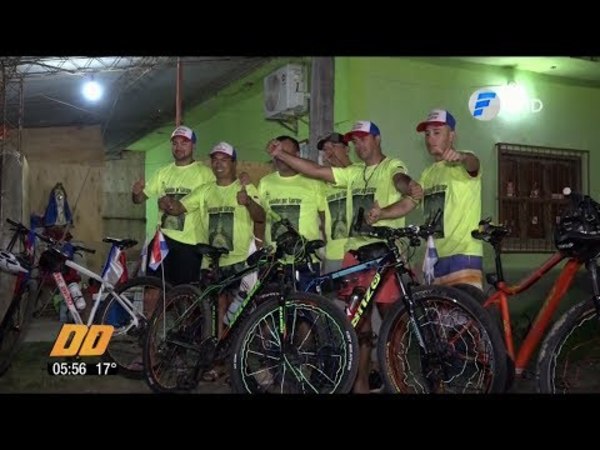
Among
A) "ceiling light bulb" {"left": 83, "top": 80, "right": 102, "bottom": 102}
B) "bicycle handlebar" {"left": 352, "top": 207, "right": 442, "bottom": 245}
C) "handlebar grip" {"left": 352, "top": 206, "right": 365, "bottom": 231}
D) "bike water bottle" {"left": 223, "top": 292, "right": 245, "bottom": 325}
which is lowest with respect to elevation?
"bike water bottle" {"left": 223, "top": 292, "right": 245, "bottom": 325}

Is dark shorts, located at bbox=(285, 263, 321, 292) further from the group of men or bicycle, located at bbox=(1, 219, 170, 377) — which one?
bicycle, located at bbox=(1, 219, 170, 377)

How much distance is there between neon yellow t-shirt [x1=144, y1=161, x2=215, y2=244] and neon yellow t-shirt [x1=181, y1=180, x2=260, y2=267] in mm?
65

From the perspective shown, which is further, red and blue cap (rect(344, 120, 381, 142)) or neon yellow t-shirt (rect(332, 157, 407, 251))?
red and blue cap (rect(344, 120, 381, 142))

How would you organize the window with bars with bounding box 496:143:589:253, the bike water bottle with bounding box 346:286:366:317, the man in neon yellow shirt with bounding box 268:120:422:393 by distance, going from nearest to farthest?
the bike water bottle with bounding box 346:286:366:317
the man in neon yellow shirt with bounding box 268:120:422:393
the window with bars with bounding box 496:143:589:253

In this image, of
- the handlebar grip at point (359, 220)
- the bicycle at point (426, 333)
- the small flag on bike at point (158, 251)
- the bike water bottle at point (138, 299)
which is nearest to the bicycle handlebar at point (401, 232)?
the bicycle at point (426, 333)

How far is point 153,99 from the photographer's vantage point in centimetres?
716

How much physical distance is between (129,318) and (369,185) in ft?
6.56

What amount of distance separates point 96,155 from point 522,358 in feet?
12.9

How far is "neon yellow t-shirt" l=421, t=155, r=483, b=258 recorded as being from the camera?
15.3 feet

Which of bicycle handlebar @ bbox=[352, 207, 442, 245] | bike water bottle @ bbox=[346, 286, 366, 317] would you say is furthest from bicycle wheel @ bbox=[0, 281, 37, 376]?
bicycle handlebar @ bbox=[352, 207, 442, 245]

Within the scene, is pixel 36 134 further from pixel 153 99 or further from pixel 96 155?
pixel 153 99

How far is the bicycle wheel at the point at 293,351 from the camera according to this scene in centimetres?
411
